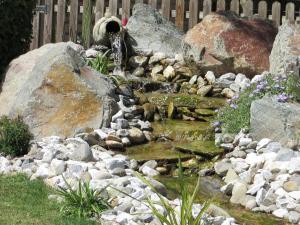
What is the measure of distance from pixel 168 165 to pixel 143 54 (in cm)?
445

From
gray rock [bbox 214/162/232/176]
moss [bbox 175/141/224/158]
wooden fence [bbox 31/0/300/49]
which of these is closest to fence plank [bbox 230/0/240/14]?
wooden fence [bbox 31/0/300/49]

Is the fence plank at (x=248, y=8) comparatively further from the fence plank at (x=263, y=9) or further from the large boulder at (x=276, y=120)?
the large boulder at (x=276, y=120)

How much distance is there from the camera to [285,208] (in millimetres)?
6820

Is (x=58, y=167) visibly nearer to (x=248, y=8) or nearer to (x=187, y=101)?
(x=187, y=101)

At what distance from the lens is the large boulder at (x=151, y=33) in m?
12.2

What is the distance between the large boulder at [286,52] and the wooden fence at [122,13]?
8.03ft

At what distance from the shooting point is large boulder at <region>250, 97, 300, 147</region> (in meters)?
8.02

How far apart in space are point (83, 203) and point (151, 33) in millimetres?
6727

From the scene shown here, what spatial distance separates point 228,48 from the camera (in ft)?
37.2

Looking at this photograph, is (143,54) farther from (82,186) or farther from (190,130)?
(82,186)

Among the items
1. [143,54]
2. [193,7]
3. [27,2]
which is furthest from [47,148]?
[193,7]

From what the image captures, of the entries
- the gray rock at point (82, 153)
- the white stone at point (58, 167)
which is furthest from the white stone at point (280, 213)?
the white stone at point (58, 167)

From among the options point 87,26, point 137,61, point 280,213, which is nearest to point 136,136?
point 280,213

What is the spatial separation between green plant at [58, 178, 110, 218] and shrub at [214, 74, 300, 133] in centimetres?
300
